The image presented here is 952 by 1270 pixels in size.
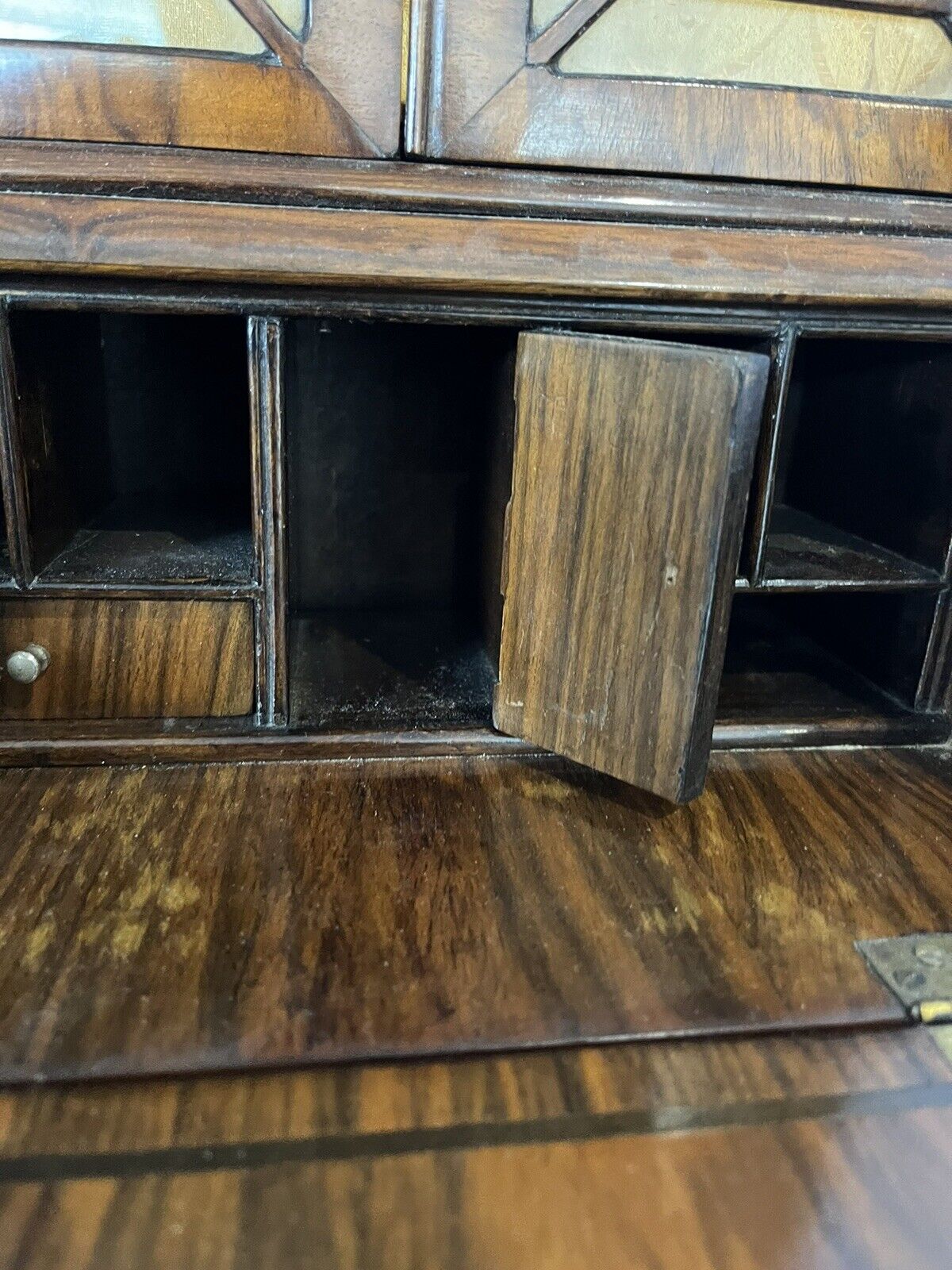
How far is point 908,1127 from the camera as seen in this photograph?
0.53 metres

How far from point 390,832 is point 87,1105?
Answer: 307 millimetres

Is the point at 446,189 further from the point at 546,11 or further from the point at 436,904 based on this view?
the point at 436,904

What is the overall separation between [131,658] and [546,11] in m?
0.60

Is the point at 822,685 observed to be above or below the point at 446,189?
below

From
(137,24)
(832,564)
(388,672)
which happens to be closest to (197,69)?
(137,24)

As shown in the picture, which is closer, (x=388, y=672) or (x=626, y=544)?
(x=626, y=544)

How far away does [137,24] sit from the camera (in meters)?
0.68

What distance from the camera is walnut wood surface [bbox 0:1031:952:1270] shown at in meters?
0.46

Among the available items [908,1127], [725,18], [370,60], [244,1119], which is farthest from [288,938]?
[725,18]

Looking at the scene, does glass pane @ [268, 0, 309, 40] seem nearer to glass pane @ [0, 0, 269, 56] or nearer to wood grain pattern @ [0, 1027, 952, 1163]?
glass pane @ [0, 0, 269, 56]

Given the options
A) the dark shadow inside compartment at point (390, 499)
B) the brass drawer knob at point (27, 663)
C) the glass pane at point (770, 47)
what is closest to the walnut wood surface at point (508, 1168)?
the brass drawer knob at point (27, 663)

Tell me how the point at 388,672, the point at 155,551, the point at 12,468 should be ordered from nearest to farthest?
1. the point at 12,468
2. the point at 155,551
3. the point at 388,672

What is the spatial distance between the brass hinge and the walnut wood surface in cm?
Result: 4

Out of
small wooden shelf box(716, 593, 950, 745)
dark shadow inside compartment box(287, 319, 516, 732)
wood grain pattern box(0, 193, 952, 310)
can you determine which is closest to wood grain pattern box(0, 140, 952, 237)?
wood grain pattern box(0, 193, 952, 310)
